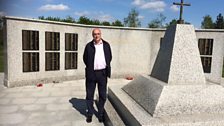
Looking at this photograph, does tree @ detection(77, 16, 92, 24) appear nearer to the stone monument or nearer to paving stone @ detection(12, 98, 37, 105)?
paving stone @ detection(12, 98, 37, 105)

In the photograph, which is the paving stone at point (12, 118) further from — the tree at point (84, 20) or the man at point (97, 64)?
the tree at point (84, 20)

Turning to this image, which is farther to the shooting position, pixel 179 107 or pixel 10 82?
pixel 10 82

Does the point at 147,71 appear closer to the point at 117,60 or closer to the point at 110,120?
the point at 117,60

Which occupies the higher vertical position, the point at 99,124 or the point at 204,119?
the point at 204,119

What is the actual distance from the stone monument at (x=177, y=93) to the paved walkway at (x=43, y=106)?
1079 millimetres

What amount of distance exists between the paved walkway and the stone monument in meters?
1.08

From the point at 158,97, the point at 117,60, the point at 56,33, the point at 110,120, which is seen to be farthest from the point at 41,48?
the point at 158,97

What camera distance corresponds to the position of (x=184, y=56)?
3156 millimetres

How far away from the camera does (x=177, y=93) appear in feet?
9.39

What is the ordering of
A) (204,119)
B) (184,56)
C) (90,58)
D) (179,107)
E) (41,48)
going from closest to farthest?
(204,119) → (179,107) → (184,56) → (90,58) → (41,48)

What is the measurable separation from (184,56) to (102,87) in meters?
1.58

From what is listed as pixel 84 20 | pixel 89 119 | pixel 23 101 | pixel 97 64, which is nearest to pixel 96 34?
pixel 97 64

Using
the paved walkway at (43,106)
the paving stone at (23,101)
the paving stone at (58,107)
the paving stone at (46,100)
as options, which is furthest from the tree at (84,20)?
the paving stone at (58,107)

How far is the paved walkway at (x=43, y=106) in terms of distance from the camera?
357cm
